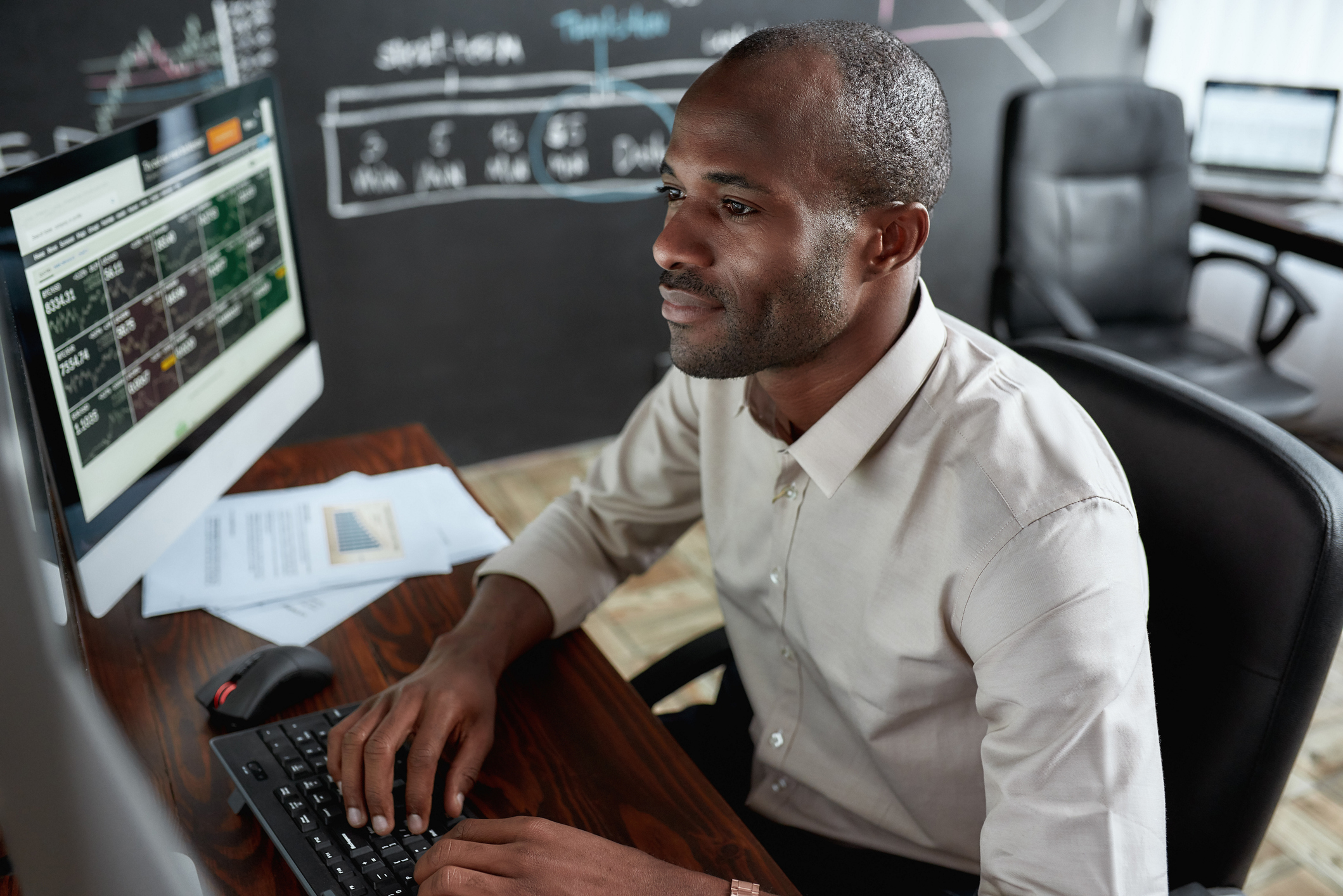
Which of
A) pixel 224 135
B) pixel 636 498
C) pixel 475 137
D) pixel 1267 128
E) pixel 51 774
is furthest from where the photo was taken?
pixel 1267 128

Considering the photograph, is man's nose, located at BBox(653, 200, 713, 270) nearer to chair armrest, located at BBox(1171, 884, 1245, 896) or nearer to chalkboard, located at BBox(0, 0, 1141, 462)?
chair armrest, located at BBox(1171, 884, 1245, 896)

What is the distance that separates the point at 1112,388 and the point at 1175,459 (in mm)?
106

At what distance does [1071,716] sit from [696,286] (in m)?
0.47

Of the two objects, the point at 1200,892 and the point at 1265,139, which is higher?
the point at 1265,139

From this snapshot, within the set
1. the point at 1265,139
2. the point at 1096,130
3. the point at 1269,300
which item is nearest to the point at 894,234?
the point at 1096,130

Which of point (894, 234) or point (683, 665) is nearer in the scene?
point (894, 234)

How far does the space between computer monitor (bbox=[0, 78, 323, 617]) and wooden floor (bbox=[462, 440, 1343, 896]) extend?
808mm

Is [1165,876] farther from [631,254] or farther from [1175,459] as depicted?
[631,254]

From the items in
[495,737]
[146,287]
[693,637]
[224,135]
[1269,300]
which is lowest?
[693,637]

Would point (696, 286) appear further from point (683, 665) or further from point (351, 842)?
point (351, 842)

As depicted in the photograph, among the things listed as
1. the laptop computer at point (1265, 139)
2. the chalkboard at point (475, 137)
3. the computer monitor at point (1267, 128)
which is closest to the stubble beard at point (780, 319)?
the chalkboard at point (475, 137)

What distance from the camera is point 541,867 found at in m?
0.71

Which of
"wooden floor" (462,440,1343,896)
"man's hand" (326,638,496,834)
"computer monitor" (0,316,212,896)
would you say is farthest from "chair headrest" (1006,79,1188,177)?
"computer monitor" (0,316,212,896)

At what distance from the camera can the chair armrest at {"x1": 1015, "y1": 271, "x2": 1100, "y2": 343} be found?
2320mm
